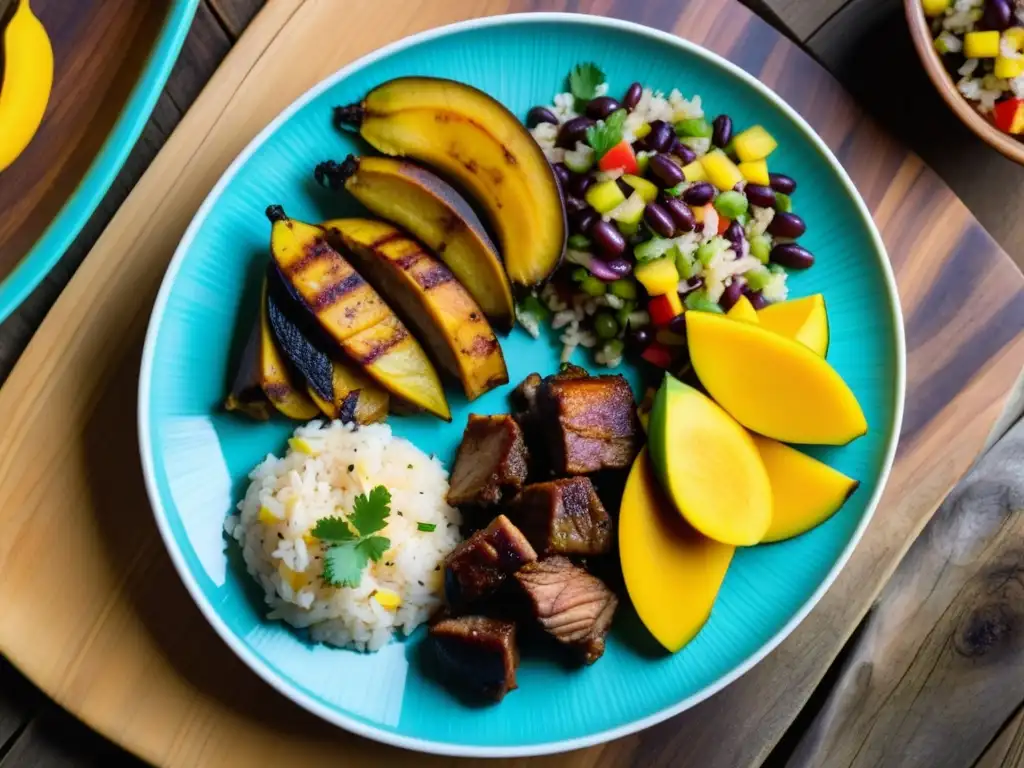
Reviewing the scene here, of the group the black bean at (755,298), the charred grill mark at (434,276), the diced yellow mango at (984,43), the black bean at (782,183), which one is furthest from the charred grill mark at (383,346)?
the diced yellow mango at (984,43)

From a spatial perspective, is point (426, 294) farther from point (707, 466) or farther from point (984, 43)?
point (984, 43)

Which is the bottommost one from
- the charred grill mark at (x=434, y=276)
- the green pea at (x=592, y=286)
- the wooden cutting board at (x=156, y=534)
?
the wooden cutting board at (x=156, y=534)

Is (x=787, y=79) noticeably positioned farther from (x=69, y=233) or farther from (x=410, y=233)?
(x=69, y=233)

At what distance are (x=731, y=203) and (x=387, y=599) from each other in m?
1.13

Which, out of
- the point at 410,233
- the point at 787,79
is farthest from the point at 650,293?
the point at 787,79

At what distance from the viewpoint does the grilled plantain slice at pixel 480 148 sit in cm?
196

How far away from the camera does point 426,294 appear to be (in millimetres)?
1921

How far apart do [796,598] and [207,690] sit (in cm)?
→ 128

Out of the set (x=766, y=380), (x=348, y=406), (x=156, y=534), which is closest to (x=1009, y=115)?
(x=766, y=380)

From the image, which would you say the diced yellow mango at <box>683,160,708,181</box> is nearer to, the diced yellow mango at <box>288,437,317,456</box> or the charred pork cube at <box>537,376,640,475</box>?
the charred pork cube at <box>537,376,640,475</box>

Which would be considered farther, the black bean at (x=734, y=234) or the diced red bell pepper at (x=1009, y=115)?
the diced red bell pepper at (x=1009, y=115)

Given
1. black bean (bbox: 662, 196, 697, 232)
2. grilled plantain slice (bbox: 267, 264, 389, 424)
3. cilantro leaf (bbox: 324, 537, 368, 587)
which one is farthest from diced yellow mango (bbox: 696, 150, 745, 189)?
cilantro leaf (bbox: 324, 537, 368, 587)

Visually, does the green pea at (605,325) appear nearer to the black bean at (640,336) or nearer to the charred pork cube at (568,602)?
the black bean at (640,336)

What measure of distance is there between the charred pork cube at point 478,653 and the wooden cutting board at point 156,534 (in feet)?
0.86
